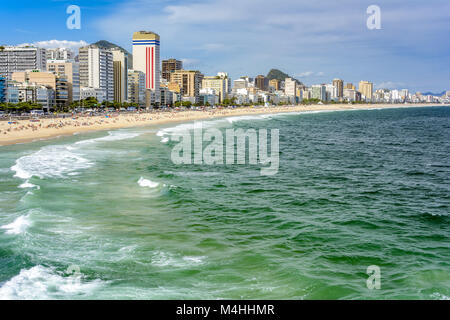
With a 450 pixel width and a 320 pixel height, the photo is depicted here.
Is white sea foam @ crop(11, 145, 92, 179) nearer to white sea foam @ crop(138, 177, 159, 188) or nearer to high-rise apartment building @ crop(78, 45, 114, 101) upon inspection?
white sea foam @ crop(138, 177, 159, 188)

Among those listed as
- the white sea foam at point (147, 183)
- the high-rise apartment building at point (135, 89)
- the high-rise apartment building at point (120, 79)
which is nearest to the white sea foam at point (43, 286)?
the white sea foam at point (147, 183)

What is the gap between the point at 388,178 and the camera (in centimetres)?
2883

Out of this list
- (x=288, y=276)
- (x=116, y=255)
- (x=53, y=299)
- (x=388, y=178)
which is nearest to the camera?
(x=53, y=299)

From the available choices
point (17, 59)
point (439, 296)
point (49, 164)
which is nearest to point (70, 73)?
point (17, 59)

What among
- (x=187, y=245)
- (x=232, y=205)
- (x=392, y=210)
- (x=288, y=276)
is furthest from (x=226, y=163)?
(x=288, y=276)

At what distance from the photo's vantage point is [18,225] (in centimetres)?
1630

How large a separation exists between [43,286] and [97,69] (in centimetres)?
16880

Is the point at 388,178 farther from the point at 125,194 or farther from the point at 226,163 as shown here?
the point at 125,194

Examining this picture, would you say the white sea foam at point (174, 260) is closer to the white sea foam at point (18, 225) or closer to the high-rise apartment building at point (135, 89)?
the white sea foam at point (18, 225)

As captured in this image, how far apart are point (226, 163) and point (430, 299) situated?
2534cm

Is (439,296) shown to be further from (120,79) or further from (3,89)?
(120,79)

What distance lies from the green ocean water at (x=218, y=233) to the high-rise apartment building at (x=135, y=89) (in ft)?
533

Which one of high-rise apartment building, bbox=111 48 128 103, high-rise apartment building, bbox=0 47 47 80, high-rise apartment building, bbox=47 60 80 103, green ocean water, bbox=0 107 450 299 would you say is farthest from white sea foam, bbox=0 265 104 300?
high-rise apartment building, bbox=0 47 47 80

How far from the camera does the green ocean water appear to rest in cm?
1164
